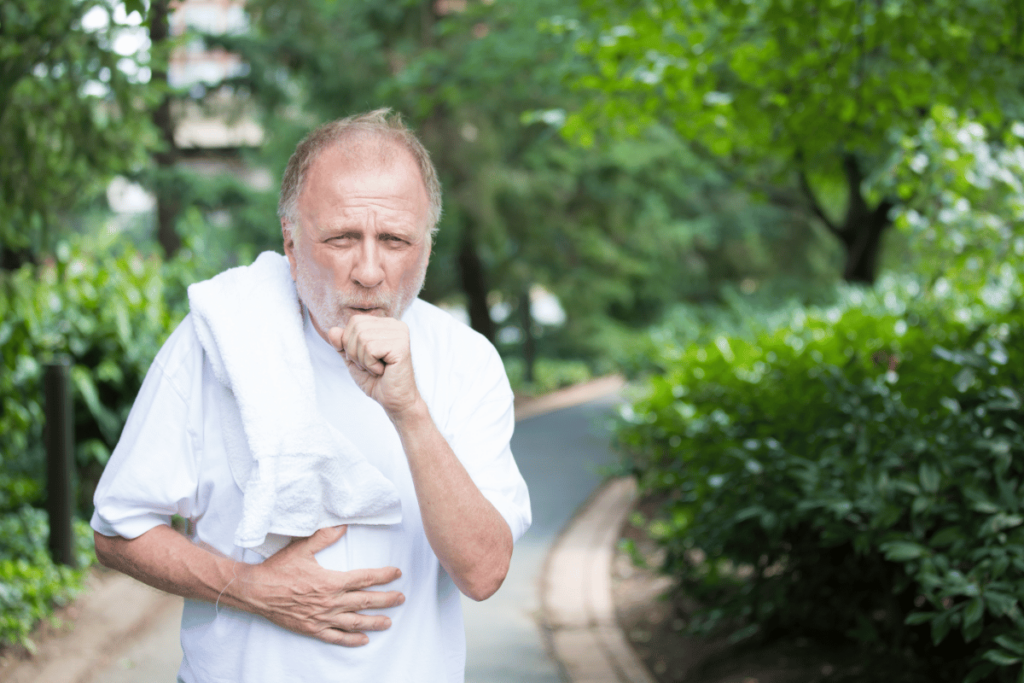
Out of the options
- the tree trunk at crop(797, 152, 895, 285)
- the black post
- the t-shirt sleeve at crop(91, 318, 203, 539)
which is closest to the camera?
the t-shirt sleeve at crop(91, 318, 203, 539)

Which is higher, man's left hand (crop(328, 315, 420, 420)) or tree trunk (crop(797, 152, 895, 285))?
man's left hand (crop(328, 315, 420, 420))

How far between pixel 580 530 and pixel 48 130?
4570 mm

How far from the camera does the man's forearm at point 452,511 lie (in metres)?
1.43

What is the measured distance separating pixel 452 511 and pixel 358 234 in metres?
0.52

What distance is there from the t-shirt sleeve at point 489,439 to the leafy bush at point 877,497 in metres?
1.59

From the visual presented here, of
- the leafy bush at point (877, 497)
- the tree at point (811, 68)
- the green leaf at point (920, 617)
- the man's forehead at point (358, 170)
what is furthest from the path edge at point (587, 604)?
the man's forehead at point (358, 170)

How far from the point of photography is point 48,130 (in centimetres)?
448

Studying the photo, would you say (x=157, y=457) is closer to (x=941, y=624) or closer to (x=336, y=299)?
(x=336, y=299)

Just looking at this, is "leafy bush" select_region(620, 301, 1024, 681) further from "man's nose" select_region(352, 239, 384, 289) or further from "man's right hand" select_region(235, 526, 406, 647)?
"man's nose" select_region(352, 239, 384, 289)

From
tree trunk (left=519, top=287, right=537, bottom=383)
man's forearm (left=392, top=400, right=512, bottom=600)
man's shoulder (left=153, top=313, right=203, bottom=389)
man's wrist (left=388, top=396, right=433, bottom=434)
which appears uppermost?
man's shoulder (left=153, top=313, right=203, bottom=389)

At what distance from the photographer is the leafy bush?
2.61m

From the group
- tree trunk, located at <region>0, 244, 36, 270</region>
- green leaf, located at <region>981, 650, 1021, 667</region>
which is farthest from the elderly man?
tree trunk, located at <region>0, 244, 36, 270</region>

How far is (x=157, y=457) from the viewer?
4.99 ft

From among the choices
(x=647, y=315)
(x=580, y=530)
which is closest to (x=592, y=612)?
(x=580, y=530)
